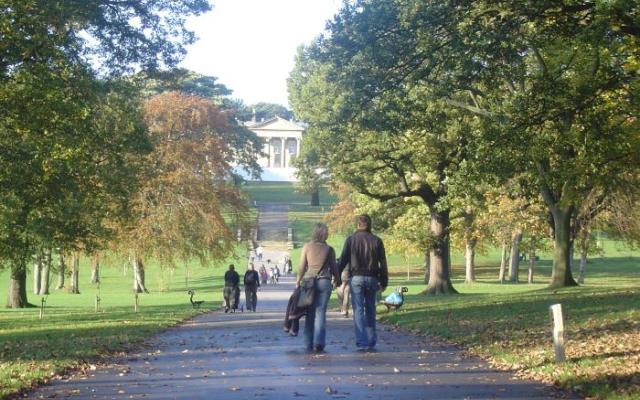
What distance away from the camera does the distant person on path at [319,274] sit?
13594 millimetres

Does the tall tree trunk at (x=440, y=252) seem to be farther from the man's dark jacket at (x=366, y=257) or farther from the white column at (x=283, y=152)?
the white column at (x=283, y=152)

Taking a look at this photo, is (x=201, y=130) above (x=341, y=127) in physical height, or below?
above

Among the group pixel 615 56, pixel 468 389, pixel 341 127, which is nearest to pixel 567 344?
pixel 468 389

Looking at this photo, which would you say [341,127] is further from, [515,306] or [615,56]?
[615,56]

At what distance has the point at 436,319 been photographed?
68.3ft

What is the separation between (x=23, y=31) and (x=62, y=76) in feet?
8.00

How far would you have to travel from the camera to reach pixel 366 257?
13.5 m

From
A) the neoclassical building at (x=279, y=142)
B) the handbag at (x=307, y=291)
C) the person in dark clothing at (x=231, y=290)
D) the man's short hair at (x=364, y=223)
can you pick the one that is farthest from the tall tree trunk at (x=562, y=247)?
the neoclassical building at (x=279, y=142)

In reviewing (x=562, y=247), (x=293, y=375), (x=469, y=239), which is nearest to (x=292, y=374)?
(x=293, y=375)

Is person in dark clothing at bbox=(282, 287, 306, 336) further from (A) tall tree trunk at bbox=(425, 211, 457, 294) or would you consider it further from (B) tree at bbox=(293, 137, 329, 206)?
(A) tall tree trunk at bbox=(425, 211, 457, 294)

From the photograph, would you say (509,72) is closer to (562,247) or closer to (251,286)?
(251,286)

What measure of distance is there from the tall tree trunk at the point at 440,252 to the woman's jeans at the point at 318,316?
24.9 m

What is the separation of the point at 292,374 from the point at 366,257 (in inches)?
116

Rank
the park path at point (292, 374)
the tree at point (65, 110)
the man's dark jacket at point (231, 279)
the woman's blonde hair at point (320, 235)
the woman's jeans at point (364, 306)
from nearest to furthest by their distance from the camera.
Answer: the park path at point (292, 374) → the woman's jeans at point (364, 306) → the woman's blonde hair at point (320, 235) → the tree at point (65, 110) → the man's dark jacket at point (231, 279)
